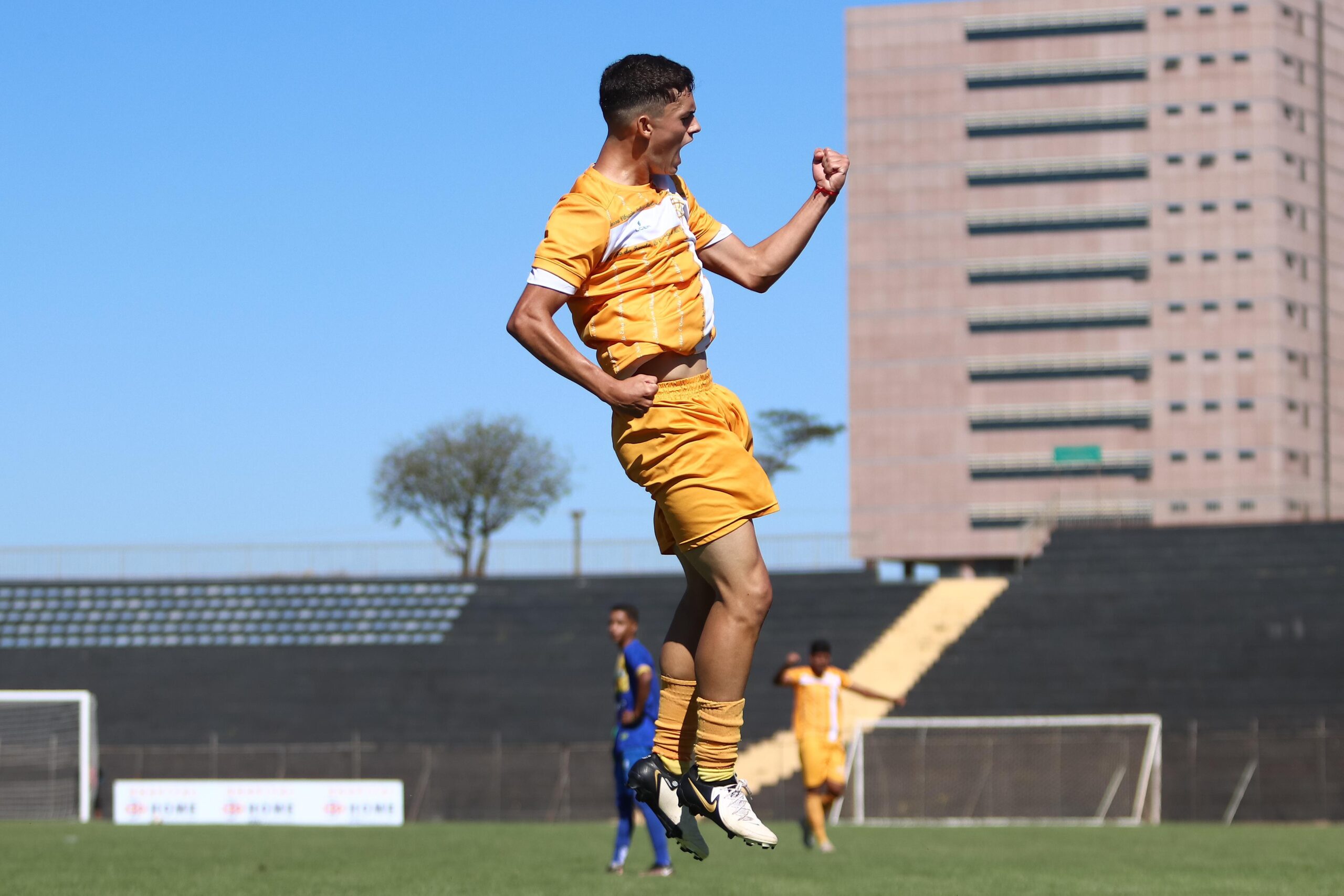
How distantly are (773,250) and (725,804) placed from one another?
1.88 m

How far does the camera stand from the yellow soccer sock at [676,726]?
209 inches

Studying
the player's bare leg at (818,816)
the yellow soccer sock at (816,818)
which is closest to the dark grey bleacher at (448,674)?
the player's bare leg at (818,816)

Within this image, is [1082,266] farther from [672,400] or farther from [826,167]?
[672,400]

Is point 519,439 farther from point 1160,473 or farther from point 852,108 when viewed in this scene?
point 1160,473

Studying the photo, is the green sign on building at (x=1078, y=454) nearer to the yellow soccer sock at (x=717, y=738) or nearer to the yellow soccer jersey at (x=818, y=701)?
the yellow soccer jersey at (x=818, y=701)

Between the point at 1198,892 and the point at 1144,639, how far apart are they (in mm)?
22522

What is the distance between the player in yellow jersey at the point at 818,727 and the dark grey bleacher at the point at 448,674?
1422 cm

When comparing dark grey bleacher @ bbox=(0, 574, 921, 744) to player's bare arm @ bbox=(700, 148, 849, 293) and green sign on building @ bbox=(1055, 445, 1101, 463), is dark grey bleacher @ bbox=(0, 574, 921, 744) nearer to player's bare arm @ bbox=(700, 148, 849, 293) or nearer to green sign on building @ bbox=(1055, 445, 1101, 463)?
player's bare arm @ bbox=(700, 148, 849, 293)

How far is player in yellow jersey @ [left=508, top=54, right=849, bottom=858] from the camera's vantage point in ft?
16.3

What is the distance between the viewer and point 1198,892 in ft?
34.3

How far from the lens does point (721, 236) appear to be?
5.64 m

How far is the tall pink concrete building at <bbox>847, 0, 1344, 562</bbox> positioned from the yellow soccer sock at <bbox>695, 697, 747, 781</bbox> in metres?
75.3

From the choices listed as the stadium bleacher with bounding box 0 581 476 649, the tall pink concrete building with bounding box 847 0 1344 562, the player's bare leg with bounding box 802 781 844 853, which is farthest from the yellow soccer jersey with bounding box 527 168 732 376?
the tall pink concrete building with bounding box 847 0 1344 562

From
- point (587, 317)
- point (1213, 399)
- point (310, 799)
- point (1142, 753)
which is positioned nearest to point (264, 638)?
point (310, 799)
